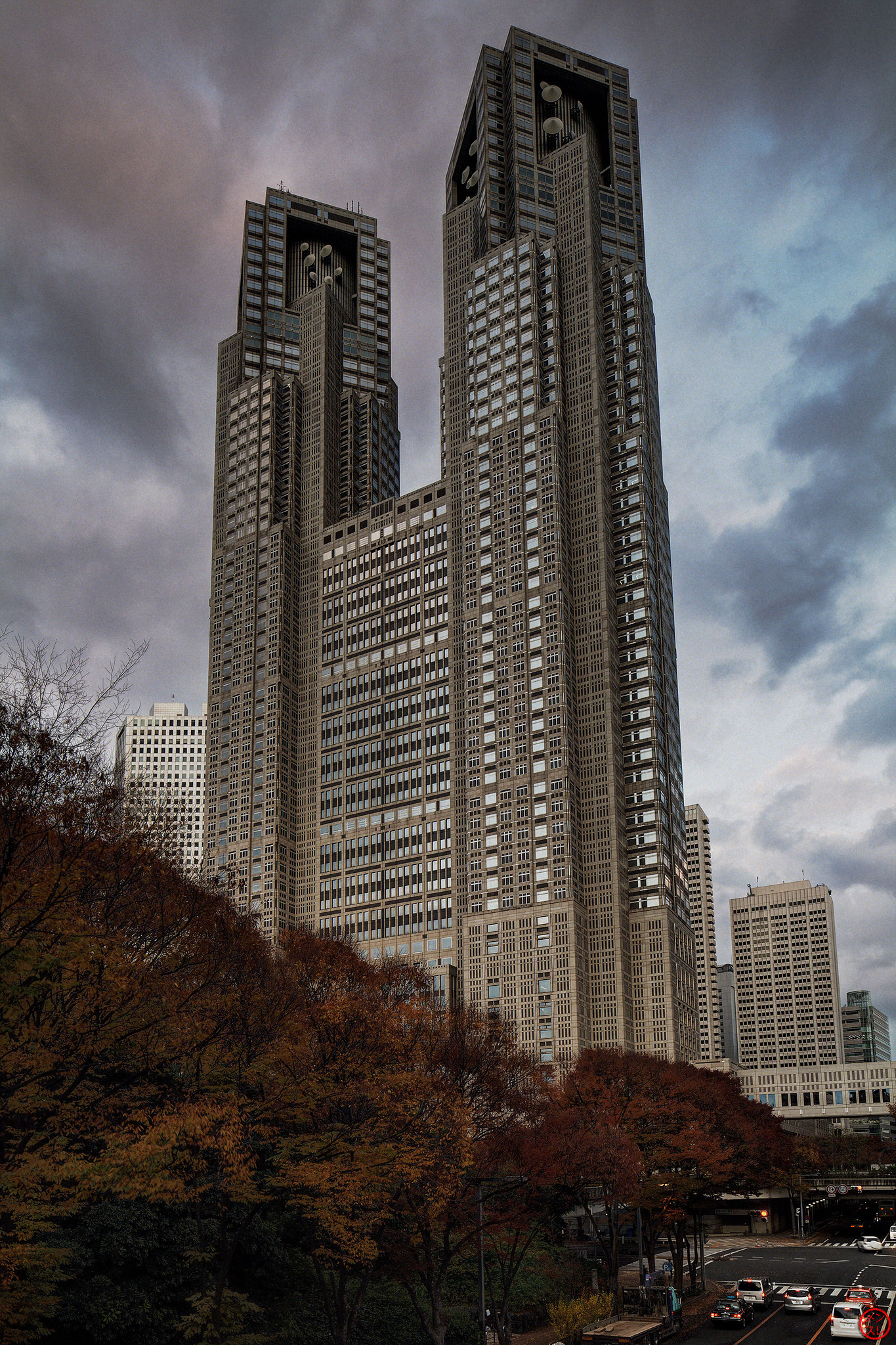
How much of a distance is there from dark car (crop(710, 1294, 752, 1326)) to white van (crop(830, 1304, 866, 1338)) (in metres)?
7.96

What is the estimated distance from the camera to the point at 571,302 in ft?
632

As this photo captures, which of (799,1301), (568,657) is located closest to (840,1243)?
(799,1301)

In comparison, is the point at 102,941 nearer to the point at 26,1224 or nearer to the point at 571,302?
the point at 26,1224

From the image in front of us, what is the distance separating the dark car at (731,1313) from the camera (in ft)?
220

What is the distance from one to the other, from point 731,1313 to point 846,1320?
10.1 metres

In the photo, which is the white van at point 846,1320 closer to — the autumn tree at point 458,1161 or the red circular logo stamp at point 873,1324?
the autumn tree at point 458,1161

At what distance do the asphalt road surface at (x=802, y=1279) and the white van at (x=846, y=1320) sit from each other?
3.46 feet

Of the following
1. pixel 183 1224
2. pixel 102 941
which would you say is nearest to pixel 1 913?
pixel 102 941

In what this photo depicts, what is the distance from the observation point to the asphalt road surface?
2505 inches

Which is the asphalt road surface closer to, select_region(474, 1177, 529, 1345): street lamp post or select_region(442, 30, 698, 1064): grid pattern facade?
select_region(474, 1177, 529, 1345): street lamp post

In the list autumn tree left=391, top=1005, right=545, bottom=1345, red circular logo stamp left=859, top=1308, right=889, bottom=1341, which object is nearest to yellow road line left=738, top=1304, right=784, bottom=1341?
autumn tree left=391, top=1005, right=545, bottom=1345

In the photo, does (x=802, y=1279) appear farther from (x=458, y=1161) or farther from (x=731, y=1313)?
(x=458, y=1161)

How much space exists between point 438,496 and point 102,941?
16782 centimetres

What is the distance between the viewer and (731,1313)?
6719 cm
